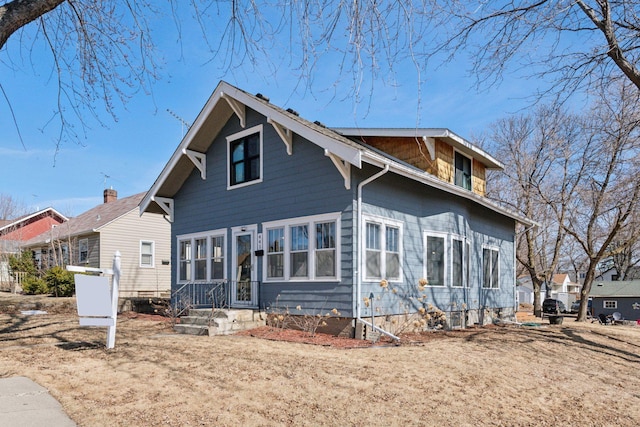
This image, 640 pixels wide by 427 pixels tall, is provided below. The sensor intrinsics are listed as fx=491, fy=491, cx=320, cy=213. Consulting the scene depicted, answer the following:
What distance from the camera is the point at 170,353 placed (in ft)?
26.0

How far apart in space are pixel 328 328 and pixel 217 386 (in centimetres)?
527

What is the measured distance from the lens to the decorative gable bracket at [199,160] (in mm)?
14258

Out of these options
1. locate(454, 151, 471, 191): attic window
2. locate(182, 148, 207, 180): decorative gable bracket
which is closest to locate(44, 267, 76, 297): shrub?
locate(182, 148, 207, 180): decorative gable bracket

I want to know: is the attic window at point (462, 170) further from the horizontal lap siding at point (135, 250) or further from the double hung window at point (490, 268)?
the horizontal lap siding at point (135, 250)

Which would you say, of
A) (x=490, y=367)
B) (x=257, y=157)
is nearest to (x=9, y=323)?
(x=257, y=157)

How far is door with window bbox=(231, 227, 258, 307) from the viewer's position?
12656mm

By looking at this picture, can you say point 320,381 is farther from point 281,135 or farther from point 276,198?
point 281,135

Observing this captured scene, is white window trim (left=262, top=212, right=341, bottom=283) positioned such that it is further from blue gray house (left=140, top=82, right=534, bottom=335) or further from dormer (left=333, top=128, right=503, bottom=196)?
dormer (left=333, top=128, right=503, bottom=196)

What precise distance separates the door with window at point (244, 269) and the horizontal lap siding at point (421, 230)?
332cm

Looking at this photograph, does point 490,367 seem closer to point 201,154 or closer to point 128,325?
point 128,325

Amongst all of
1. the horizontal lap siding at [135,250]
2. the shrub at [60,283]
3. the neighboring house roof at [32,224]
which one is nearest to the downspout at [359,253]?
the horizontal lap siding at [135,250]

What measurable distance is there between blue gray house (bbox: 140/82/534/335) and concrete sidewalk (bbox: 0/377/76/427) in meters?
6.34

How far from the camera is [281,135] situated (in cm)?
1185

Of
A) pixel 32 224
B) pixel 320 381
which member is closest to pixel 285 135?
pixel 320 381
